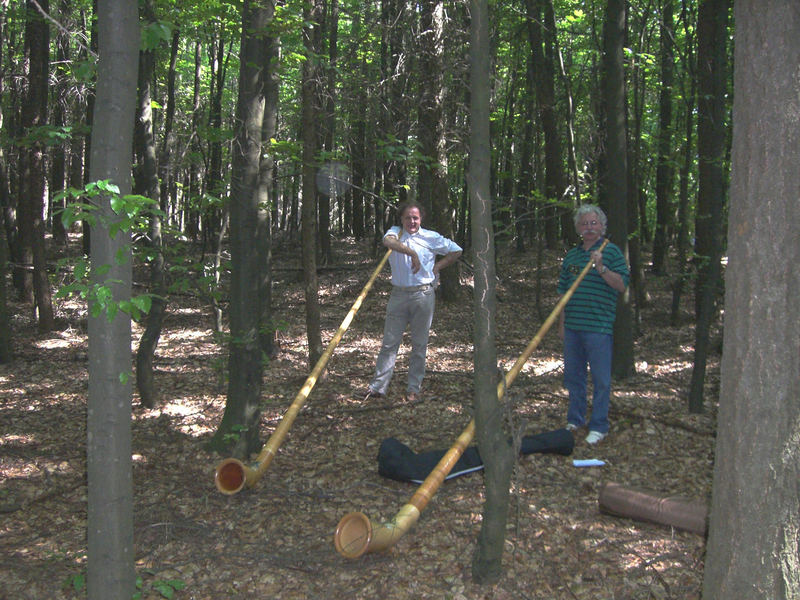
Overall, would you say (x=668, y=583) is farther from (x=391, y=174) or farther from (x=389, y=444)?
(x=391, y=174)

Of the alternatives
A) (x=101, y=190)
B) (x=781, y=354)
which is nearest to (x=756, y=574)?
(x=781, y=354)

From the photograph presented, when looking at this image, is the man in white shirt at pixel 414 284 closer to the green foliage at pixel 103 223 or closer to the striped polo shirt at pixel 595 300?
the striped polo shirt at pixel 595 300

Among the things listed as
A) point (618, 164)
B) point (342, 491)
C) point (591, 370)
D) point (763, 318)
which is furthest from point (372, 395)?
point (763, 318)

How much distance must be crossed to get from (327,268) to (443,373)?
7841 millimetres

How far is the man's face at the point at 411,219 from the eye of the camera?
6.73 meters

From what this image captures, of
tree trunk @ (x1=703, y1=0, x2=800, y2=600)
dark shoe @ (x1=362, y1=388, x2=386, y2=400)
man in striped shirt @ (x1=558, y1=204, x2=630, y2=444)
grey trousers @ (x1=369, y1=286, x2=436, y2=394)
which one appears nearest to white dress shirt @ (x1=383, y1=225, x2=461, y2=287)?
grey trousers @ (x1=369, y1=286, x2=436, y2=394)

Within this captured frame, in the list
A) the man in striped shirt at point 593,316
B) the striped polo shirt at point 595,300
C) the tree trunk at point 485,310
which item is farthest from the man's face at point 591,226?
the tree trunk at point 485,310

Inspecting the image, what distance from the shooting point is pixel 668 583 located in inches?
145

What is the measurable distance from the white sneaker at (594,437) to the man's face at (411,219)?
2.54m

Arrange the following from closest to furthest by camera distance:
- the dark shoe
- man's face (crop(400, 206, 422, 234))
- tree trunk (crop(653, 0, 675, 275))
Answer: man's face (crop(400, 206, 422, 234)), the dark shoe, tree trunk (crop(653, 0, 675, 275))

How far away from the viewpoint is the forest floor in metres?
3.86

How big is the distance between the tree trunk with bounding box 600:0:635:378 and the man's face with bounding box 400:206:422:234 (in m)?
2.08

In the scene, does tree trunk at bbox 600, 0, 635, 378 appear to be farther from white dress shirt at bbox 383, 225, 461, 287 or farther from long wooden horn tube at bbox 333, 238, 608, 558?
long wooden horn tube at bbox 333, 238, 608, 558

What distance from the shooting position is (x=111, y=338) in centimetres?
277
